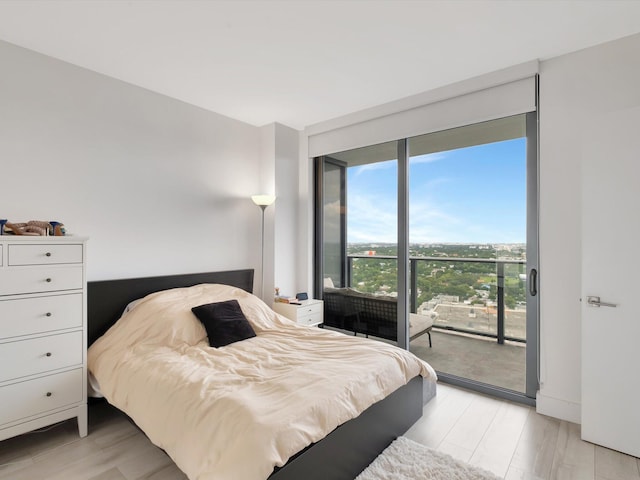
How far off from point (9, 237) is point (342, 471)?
7.34 ft

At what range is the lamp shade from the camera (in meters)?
3.63

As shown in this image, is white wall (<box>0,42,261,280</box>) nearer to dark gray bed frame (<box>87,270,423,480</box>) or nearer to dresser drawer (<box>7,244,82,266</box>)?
dark gray bed frame (<box>87,270,423,480</box>)

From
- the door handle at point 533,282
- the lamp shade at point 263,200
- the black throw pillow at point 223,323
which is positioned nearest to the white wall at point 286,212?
the lamp shade at point 263,200

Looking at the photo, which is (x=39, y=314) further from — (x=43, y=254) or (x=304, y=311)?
(x=304, y=311)

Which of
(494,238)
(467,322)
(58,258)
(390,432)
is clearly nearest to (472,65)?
(494,238)

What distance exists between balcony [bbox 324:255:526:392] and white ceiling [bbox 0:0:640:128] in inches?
64.7

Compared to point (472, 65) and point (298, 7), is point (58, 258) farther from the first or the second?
point (472, 65)

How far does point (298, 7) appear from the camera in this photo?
77.0 inches

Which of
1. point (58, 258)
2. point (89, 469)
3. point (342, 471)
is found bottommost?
point (89, 469)

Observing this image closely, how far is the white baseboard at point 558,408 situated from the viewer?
237 cm

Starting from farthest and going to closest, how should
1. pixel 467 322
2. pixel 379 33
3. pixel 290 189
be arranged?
pixel 290 189, pixel 467 322, pixel 379 33

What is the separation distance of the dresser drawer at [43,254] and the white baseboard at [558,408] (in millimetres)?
3413

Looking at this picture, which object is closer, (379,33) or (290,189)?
(379,33)

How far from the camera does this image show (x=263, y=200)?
3641 mm
